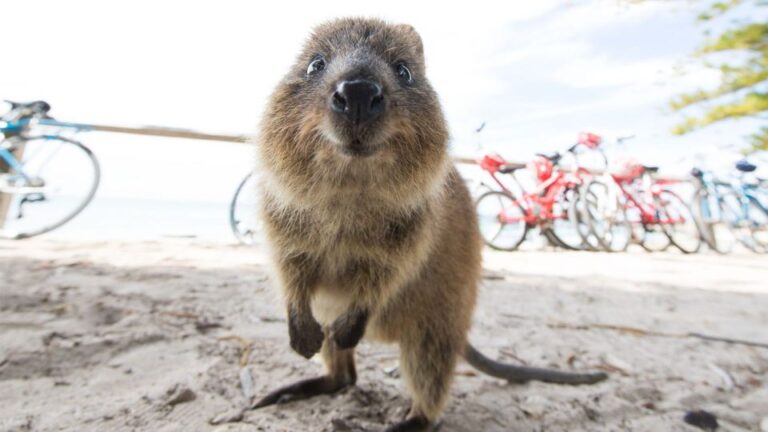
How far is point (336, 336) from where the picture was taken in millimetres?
1994

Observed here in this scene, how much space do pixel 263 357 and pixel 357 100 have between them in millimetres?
1630

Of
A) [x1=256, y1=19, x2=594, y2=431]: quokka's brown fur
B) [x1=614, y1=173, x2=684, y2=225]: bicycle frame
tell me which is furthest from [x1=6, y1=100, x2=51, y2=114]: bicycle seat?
[x1=614, y1=173, x2=684, y2=225]: bicycle frame

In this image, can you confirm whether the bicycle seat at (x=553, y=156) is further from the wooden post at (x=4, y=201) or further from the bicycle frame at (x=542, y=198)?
the wooden post at (x=4, y=201)

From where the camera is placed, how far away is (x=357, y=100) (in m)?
1.40

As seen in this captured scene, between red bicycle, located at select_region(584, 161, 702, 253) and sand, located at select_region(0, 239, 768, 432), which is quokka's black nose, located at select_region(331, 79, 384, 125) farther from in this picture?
red bicycle, located at select_region(584, 161, 702, 253)

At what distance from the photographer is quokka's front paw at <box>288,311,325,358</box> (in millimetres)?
1964

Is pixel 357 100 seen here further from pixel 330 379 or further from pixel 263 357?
pixel 263 357

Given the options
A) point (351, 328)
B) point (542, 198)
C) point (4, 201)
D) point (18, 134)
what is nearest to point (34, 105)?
point (18, 134)

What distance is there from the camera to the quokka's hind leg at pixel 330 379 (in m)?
2.21

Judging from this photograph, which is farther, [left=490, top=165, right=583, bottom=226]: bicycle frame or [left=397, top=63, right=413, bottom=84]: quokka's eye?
[left=490, top=165, right=583, bottom=226]: bicycle frame

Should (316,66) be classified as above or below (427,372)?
above

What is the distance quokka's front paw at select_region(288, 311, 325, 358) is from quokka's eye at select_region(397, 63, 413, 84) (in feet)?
3.22

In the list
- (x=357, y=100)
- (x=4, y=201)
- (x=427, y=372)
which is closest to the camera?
(x=357, y=100)

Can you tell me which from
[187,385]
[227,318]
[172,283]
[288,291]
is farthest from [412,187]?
[172,283]
